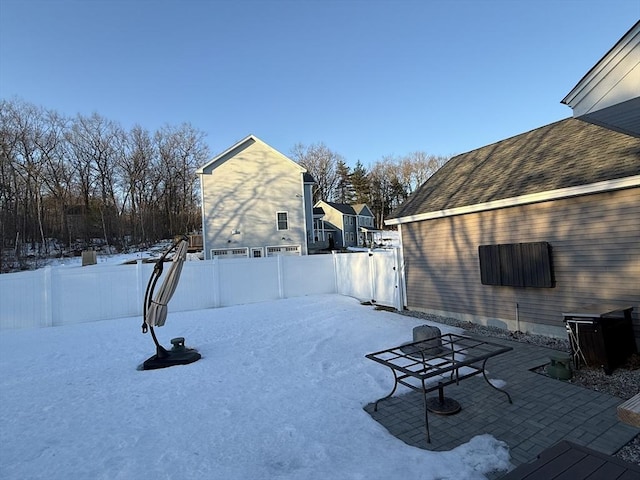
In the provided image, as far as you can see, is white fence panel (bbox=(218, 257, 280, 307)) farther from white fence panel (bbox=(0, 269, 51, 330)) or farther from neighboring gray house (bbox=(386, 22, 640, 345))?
neighboring gray house (bbox=(386, 22, 640, 345))

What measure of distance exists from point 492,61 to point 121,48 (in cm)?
1461

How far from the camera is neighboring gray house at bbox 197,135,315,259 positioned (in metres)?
18.0

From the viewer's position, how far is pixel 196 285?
10375mm

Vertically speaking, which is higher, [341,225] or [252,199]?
[252,199]

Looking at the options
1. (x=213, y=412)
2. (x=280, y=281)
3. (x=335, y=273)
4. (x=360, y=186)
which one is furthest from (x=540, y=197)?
(x=360, y=186)

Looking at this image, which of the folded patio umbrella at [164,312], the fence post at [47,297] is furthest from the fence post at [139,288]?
the folded patio umbrella at [164,312]

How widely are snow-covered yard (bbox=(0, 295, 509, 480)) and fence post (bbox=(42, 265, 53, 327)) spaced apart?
998 millimetres

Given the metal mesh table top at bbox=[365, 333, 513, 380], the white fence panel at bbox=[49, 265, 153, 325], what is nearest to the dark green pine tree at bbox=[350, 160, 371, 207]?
the white fence panel at bbox=[49, 265, 153, 325]

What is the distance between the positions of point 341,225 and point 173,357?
3249 cm

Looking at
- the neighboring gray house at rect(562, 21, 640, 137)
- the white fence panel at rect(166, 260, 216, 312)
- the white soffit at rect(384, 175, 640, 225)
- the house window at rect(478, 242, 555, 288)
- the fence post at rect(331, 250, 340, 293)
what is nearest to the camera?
the neighboring gray house at rect(562, 21, 640, 137)

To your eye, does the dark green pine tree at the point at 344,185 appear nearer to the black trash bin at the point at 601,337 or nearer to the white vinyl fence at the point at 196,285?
the white vinyl fence at the point at 196,285

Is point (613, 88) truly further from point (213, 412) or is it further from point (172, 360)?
point (172, 360)

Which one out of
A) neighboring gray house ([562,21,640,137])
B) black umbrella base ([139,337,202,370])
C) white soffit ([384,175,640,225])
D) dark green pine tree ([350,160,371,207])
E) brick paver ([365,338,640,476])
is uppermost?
dark green pine tree ([350,160,371,207])

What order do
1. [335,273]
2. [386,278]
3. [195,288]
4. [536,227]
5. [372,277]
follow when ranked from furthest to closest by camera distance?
[335,273]
[372,277]
[195,288]
[386,278]
[536,227]
